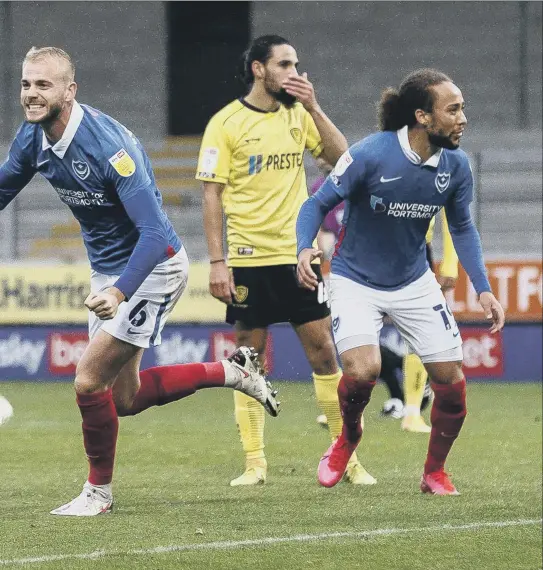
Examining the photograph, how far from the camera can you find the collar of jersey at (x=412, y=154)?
258 inches

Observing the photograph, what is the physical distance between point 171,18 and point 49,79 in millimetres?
14344

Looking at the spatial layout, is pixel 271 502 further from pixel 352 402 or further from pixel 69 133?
pixel 69 133

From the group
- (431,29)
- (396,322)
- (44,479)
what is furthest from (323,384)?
(431,29)

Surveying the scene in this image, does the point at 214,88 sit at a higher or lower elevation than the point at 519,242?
higher

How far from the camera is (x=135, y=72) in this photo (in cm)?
1970

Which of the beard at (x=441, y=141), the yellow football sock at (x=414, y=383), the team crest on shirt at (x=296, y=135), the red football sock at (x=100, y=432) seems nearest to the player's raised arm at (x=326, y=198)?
the beard at (x=441, y=141)

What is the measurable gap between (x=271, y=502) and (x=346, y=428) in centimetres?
56

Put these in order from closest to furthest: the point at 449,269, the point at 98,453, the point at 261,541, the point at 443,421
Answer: the point at 261,541 < the point at 98,453 < the point at 443,421 < the point at 449,269

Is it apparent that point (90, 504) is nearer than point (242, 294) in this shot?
Yes

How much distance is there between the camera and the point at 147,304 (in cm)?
634

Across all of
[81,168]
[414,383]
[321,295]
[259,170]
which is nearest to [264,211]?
[259,170]

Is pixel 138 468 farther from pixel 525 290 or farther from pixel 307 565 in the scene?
pixel 525 290

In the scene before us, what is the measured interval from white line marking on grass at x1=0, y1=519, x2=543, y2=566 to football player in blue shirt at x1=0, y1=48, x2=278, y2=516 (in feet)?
2.91

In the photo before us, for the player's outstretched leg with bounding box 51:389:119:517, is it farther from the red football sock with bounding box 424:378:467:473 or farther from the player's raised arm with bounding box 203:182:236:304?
the red football sock with bounding box 424:378:467:473
